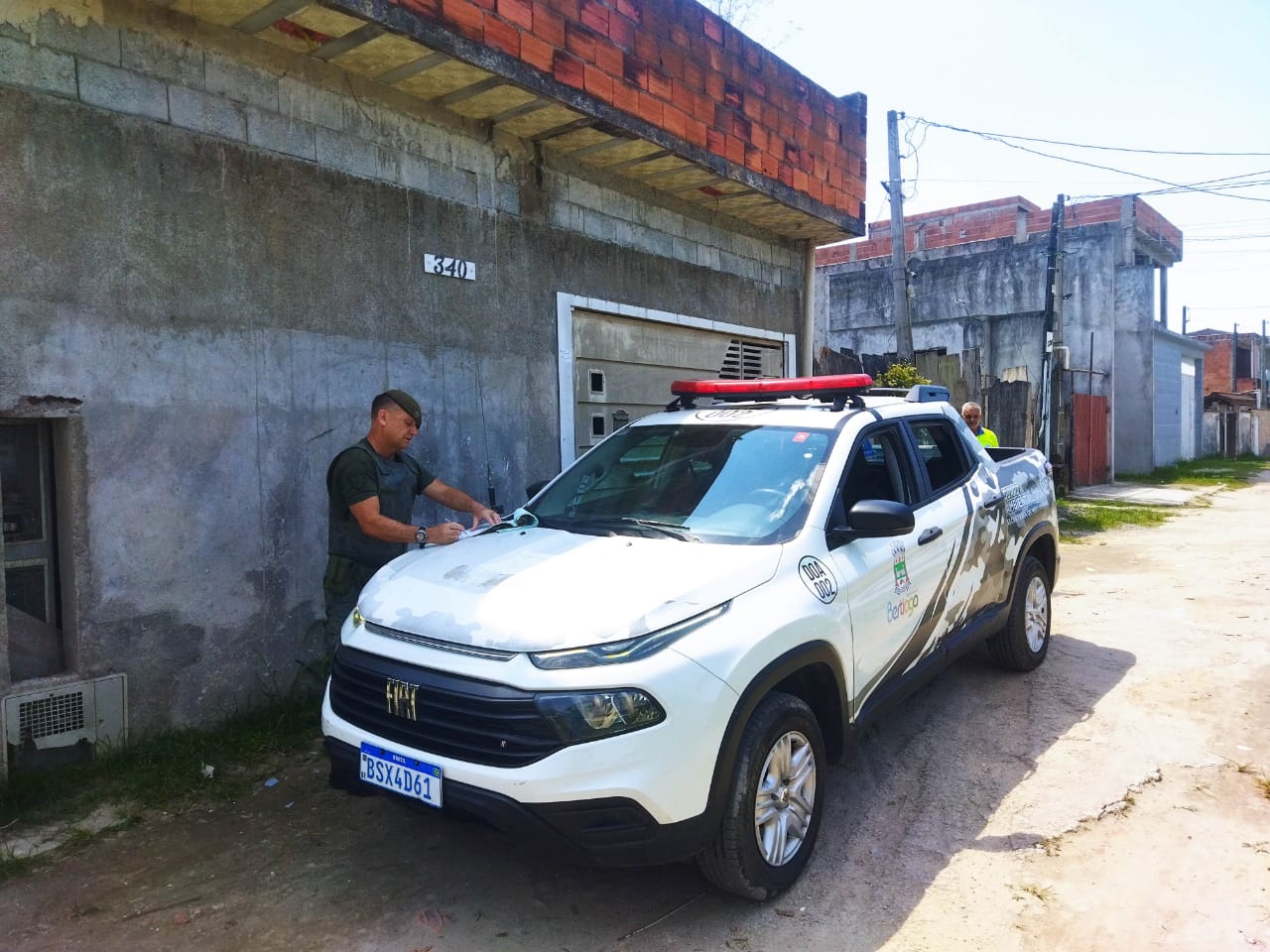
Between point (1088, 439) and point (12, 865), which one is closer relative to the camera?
point (12, 865)

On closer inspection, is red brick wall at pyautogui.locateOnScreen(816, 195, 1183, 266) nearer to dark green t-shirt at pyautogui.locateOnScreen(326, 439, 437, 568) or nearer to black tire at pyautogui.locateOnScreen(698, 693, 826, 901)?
dark green t-shirt at pyautogui.locateOnScreen(326, 439, 437, 568)

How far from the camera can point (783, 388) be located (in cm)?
441

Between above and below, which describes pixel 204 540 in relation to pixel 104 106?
below

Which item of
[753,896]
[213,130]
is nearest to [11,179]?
[213,130]

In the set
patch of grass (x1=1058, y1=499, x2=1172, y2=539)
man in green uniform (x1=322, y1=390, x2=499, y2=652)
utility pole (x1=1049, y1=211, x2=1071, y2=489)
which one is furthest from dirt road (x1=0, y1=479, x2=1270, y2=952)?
utility pole (x1=1049, y1=211, x2=1071, y2=489)

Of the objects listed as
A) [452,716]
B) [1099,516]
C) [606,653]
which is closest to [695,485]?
[606,653]

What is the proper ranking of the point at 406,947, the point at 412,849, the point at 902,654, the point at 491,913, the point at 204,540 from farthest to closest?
the point at 204,540
the point at 902,654
the point at 412,849
the point at 491,913
the point at 406,947

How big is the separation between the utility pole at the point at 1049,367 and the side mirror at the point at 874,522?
13.1 meters

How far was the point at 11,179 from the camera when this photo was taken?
3.86 m

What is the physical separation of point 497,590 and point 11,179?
2.93 m

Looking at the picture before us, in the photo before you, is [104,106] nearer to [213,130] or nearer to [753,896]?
[213,130]

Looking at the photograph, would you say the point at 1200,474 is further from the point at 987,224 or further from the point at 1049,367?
the point at 1049,367

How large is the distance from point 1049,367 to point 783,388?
1268cm

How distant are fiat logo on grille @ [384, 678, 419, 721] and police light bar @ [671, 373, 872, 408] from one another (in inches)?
87.2
